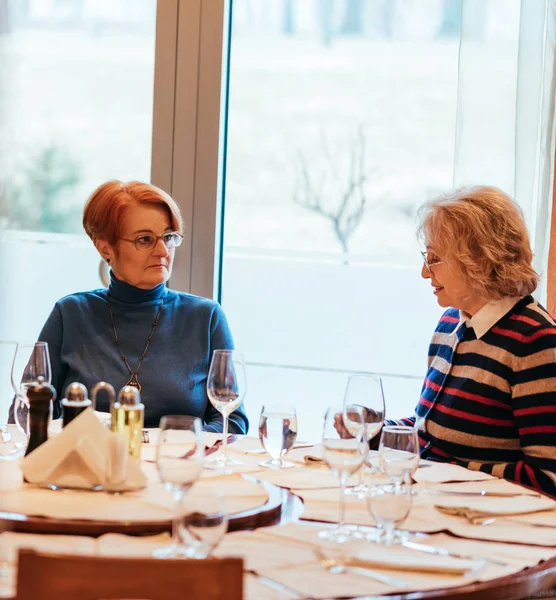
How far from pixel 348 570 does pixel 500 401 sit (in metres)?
1.03

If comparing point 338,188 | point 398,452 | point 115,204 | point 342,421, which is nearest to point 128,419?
point 342,421

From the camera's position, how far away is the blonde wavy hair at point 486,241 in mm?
2361

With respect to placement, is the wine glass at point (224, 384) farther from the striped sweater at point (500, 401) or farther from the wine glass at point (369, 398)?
the striped sweater at point (500, 401)

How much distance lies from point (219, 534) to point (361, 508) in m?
0.48

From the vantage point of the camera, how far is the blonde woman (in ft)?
7.12

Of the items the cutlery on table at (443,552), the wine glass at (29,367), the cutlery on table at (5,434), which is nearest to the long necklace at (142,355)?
the cutlery on table at (5,434)

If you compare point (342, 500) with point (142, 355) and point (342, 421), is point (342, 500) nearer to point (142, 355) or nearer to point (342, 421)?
point (342, 421)

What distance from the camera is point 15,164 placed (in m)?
3.69

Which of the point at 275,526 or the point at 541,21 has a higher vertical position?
the point at 541,21

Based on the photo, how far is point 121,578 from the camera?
1058 mm

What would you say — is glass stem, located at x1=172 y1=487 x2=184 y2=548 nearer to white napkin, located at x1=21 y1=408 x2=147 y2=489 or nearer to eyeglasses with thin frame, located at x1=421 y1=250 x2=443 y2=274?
white napkin, located at x1=21 y1=408 x2=147 y2=489

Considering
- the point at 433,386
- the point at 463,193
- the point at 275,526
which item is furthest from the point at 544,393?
the point at 275,526

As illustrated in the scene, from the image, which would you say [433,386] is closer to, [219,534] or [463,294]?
[463,294]

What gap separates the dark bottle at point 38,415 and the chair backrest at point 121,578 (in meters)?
0.77
